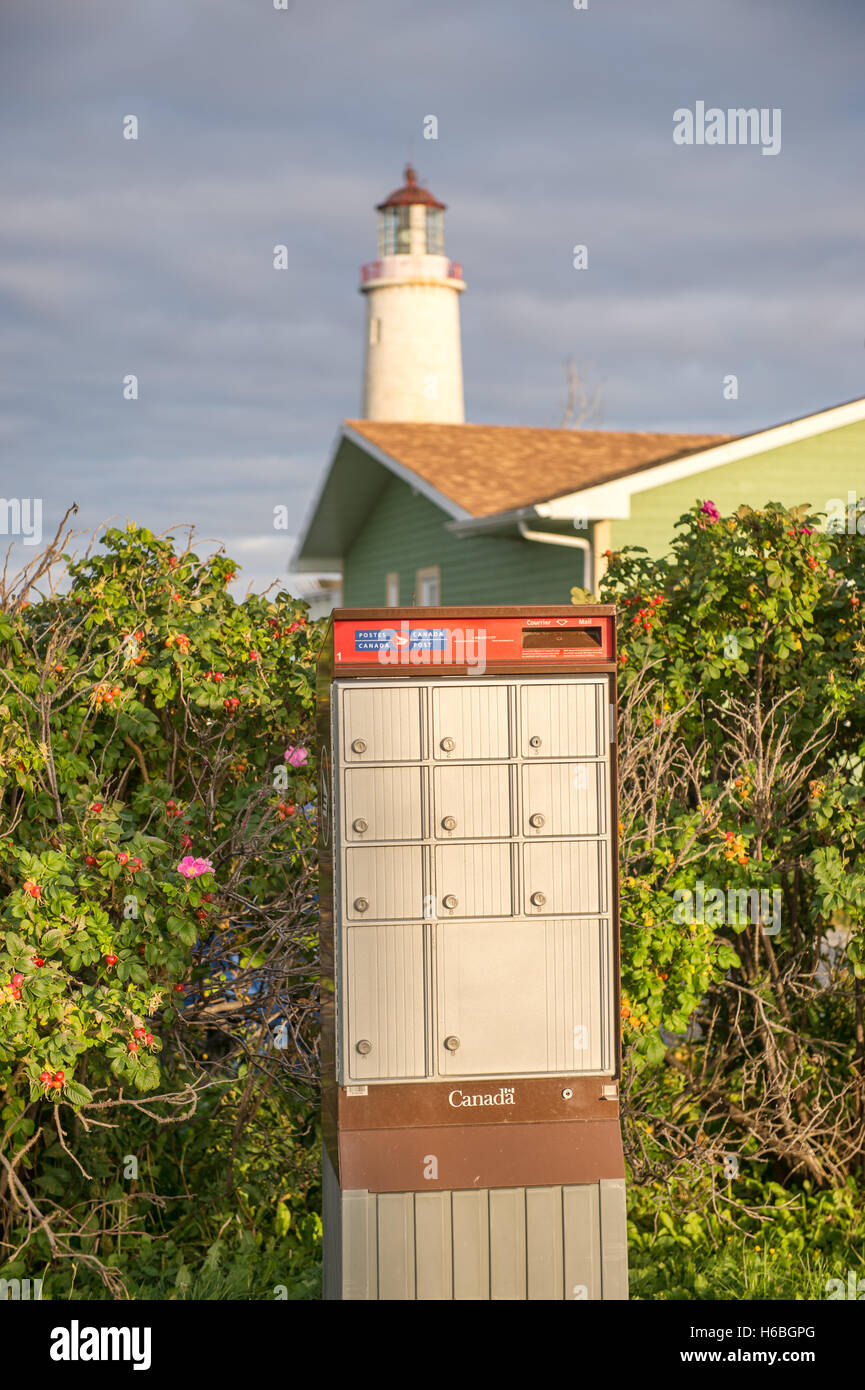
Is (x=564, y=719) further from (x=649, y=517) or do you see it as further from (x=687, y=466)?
(x=649, y=517)

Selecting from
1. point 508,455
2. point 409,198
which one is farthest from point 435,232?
point 508,455

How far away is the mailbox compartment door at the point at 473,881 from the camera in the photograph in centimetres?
399

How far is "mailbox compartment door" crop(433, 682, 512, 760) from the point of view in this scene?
3996 mm

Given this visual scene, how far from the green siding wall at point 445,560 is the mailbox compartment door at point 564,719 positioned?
9.15 m

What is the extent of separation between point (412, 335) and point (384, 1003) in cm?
3846

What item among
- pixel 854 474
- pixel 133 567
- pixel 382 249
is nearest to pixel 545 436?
pixel 854 474

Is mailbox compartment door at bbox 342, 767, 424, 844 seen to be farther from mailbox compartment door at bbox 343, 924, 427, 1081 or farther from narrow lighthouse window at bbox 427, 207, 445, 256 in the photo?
narrow lighthouse window at bbox 427, 207, 445, 256

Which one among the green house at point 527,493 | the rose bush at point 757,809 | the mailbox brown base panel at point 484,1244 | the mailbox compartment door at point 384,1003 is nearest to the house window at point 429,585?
the green house at point 527,493

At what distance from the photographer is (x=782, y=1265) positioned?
200 inches

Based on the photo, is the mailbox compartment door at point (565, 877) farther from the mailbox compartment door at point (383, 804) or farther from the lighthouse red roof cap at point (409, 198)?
the lighthouse red roof cap at point (409, 198)

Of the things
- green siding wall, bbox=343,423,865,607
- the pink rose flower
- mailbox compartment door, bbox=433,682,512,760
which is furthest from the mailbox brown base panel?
green siding wall, bbox=343,423,865,607

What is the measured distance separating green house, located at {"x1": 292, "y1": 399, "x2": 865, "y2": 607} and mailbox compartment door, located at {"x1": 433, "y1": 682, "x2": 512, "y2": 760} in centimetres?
800
